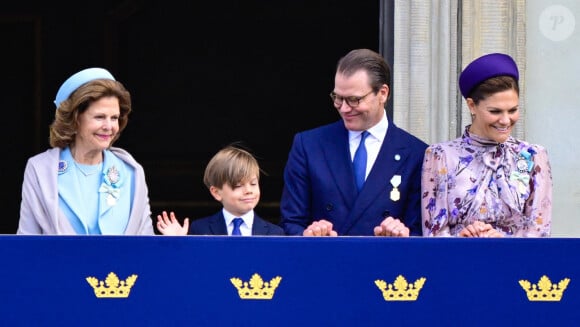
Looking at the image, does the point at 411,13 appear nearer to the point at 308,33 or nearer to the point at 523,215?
the point at 523,215

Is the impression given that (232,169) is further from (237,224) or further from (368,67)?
(368,67)

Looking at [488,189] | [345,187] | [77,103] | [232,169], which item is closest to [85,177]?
[77,103]

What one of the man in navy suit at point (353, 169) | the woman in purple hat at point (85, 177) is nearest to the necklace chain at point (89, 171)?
the woman in purple hat at point (85, 177)

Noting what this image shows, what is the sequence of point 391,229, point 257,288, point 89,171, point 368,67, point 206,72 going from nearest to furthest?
point 257,288
point 391,229
point 89,171
point 368,67
point 206,72

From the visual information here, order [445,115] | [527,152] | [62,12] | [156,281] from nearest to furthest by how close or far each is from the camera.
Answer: [156,281]
[527,152]
[445,115]
[62,12]

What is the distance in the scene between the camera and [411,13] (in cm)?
720

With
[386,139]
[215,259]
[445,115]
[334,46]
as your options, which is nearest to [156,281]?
[215,259]

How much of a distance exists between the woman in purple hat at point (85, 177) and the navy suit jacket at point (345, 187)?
0.58m

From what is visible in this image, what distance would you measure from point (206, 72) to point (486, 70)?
5.83m

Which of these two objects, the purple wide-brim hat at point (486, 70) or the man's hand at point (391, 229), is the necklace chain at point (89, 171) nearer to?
the man's hand at point (391, 229)

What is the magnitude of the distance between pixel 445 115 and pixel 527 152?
→ 1596 millimetres

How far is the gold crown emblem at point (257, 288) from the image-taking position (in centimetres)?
518

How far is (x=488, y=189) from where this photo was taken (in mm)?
5504

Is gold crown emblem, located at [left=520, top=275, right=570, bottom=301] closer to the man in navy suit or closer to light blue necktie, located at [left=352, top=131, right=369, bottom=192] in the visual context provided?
the man in navy suit
